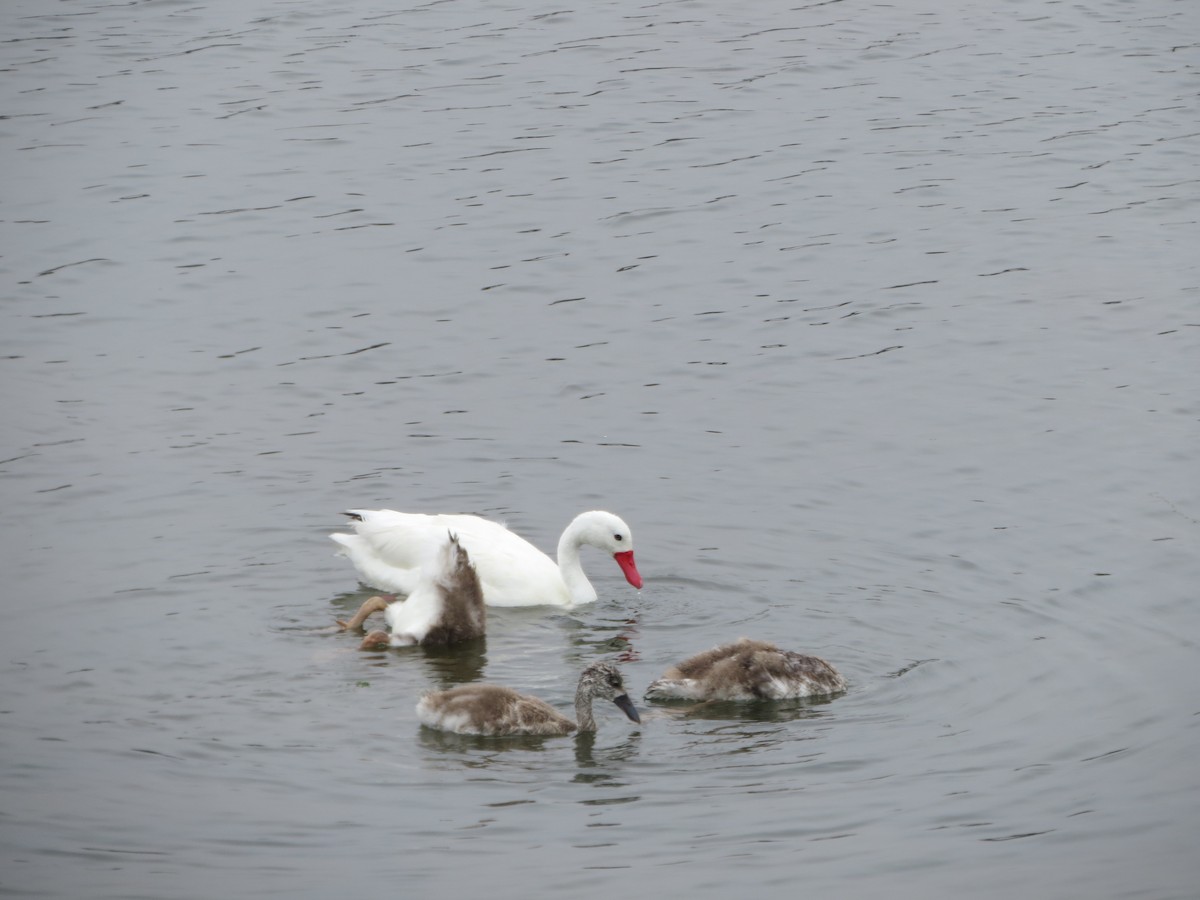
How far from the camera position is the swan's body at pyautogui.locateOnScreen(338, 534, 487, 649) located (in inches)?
474

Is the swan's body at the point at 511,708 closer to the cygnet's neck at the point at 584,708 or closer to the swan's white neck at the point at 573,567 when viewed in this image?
the cygnet's neck at the point at 584,708

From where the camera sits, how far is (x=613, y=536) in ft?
42.7

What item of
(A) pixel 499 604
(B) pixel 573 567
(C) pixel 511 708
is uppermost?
(C) pixel 511 708

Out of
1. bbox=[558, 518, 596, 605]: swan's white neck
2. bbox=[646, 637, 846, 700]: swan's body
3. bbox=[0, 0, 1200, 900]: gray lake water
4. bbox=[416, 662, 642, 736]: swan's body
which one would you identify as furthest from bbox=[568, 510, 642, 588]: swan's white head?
bbox=[416, 662, 642, 736]: swan's body

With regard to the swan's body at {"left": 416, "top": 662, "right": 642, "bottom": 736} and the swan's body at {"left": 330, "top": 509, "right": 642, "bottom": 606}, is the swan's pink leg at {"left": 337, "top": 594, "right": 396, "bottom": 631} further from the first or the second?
the swan's body at {"left": 416, "top": 662, "right": 642, "bottom": 736}

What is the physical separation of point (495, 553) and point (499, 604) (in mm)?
442

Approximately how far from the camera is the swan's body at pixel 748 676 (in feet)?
35.8

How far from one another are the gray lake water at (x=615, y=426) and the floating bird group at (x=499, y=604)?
0.20m

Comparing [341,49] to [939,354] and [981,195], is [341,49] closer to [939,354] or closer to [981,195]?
[981,195]

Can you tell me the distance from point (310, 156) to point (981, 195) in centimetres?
848

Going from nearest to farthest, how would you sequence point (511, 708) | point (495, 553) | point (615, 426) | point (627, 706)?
1. point (511, 708)
2. point (627, 706)
3. point (495, 553)
4. point (615, 426)

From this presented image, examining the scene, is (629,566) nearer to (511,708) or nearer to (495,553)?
(495,553)

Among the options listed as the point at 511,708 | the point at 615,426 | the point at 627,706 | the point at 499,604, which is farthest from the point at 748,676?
the point at 615,426

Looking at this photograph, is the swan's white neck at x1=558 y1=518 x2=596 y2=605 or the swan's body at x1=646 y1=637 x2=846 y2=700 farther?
the swan's white neck at x1=558 y1=518 x2=596 y2=605
